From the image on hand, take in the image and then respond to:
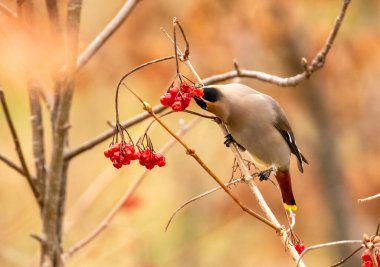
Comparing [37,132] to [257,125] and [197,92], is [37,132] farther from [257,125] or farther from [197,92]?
[257,125]

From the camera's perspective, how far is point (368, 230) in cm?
654

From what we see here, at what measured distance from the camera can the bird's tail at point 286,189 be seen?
2.71 metres

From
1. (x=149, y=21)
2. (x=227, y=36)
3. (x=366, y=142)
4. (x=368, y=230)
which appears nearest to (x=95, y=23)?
(x=149, y=21)

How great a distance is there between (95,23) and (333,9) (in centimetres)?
197

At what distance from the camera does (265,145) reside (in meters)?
2.77

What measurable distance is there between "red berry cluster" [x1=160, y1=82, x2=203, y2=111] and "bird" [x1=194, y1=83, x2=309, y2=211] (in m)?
0.34

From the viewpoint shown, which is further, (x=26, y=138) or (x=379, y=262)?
(x=26, y=138)

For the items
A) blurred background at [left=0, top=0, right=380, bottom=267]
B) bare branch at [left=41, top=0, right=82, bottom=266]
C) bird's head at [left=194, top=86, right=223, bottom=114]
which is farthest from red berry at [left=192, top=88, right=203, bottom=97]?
blurred background at [left=0, top=0, right=380, bottom=267]

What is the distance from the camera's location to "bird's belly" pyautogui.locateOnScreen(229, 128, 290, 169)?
264 cm

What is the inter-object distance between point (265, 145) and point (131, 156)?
0.96 meters

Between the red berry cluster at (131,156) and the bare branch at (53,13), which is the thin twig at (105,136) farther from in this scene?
the bare branch at (53,13)

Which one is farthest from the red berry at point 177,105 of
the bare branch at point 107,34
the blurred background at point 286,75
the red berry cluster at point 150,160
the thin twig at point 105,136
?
the blurred background at point 286,75

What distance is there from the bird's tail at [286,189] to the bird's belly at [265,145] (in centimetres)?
5

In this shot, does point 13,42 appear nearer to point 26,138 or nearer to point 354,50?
point 354,50
